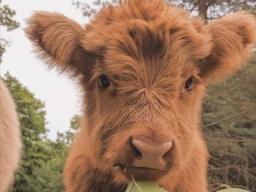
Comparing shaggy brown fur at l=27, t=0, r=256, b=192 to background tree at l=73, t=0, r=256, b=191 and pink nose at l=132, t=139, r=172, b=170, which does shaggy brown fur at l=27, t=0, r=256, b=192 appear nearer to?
pink nose at l=132, t=139, r=172, b=170

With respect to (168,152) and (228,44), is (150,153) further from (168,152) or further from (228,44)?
(228,44)

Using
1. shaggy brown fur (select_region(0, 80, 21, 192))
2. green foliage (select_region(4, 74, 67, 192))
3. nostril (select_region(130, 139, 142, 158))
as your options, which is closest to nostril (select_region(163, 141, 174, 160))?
nostril (select_region(130, 139, 142, 158))

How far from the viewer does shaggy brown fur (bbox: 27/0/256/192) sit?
10.1 ft

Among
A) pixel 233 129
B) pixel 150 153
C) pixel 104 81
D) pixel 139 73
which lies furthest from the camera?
pixel 233 129

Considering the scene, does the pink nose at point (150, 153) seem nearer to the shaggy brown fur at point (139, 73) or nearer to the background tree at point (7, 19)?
the shaggy brown fur at point (139, 73)

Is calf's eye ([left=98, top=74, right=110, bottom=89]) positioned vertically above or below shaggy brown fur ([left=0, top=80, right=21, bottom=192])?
above

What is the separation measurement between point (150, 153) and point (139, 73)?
20.8 inches

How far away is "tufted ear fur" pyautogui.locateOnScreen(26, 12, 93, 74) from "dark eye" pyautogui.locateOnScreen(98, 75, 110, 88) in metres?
0.26

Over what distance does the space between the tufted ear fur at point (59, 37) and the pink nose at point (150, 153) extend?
0.92 m

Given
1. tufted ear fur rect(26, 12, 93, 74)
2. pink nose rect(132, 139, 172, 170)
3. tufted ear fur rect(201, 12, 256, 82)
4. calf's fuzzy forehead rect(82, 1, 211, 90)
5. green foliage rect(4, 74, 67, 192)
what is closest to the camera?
pink nose rect(132, 139, 172, 170)

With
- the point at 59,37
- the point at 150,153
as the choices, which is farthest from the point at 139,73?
the point at 59,37

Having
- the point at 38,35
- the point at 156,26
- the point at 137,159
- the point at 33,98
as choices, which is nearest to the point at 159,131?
the point at 137,159

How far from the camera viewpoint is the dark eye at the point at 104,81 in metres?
3.31

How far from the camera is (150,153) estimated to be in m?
2.79
